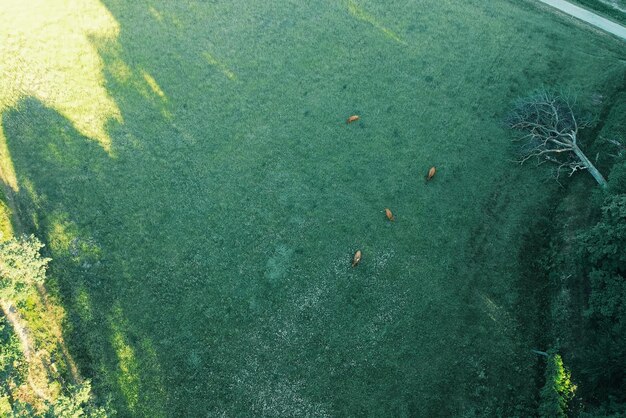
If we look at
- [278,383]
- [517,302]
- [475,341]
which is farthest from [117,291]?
[517,302]

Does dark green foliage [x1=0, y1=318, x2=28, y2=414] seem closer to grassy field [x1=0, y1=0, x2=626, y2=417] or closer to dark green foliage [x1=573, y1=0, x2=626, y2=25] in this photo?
grassy field [x1=0, y1=0, x2=626, y2=417]

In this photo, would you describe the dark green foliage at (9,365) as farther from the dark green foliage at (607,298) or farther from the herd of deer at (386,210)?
the dark green foliage at (607,298)

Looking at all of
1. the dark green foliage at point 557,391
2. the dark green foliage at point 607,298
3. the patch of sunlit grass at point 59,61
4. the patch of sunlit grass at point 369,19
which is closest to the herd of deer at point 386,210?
the dark green foliage at point 607,298

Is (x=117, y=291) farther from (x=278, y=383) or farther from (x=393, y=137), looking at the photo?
(x=393, y=137)

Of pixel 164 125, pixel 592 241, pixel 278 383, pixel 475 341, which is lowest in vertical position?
pixel 278 383

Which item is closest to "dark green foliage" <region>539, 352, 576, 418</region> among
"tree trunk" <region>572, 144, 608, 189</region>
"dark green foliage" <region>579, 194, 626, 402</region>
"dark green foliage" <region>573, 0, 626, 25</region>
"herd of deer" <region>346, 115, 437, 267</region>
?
"dark green foliage" <region>579, 194, 626, 402</region>

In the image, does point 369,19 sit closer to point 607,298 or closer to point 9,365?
point 607,298

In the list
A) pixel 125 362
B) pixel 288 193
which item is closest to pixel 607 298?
pixel 288 193
